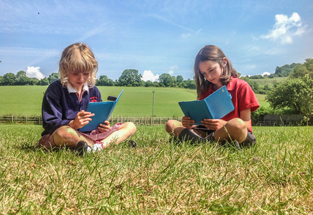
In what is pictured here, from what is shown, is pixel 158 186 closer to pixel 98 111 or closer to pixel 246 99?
pixel 98 111

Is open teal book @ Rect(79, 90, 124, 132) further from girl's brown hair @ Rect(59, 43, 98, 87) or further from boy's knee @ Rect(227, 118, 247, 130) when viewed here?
boy's knee @ Rect(227, 118, 247, 130)

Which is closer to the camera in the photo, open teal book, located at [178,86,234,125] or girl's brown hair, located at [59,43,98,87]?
open teal book, located at [178,86,234,125]

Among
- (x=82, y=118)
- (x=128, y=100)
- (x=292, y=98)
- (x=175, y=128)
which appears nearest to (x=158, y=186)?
(x=82, y=118)

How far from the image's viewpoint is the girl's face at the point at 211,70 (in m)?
2.90

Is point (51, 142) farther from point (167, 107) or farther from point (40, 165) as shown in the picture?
point (167, 107)

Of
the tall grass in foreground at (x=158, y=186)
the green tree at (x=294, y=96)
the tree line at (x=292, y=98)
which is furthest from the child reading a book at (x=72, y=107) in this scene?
the green tree at (x=294, y=96)

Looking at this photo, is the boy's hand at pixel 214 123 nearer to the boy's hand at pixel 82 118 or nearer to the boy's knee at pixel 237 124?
the boy's knee at pixel 237 124

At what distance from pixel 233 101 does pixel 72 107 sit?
6.63 feet

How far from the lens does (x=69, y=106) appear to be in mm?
3088

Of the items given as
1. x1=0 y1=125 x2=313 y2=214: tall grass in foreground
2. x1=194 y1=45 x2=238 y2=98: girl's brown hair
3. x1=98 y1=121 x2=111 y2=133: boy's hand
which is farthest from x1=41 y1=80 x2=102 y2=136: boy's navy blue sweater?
x1=194 y1=45 x2=238 y2=98: girl's brown hair

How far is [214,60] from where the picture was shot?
2.90m

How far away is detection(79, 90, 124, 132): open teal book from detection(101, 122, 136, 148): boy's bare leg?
23cm

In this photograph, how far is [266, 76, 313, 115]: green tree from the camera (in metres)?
34.8

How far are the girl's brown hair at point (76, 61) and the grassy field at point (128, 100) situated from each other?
29581 millimetres
